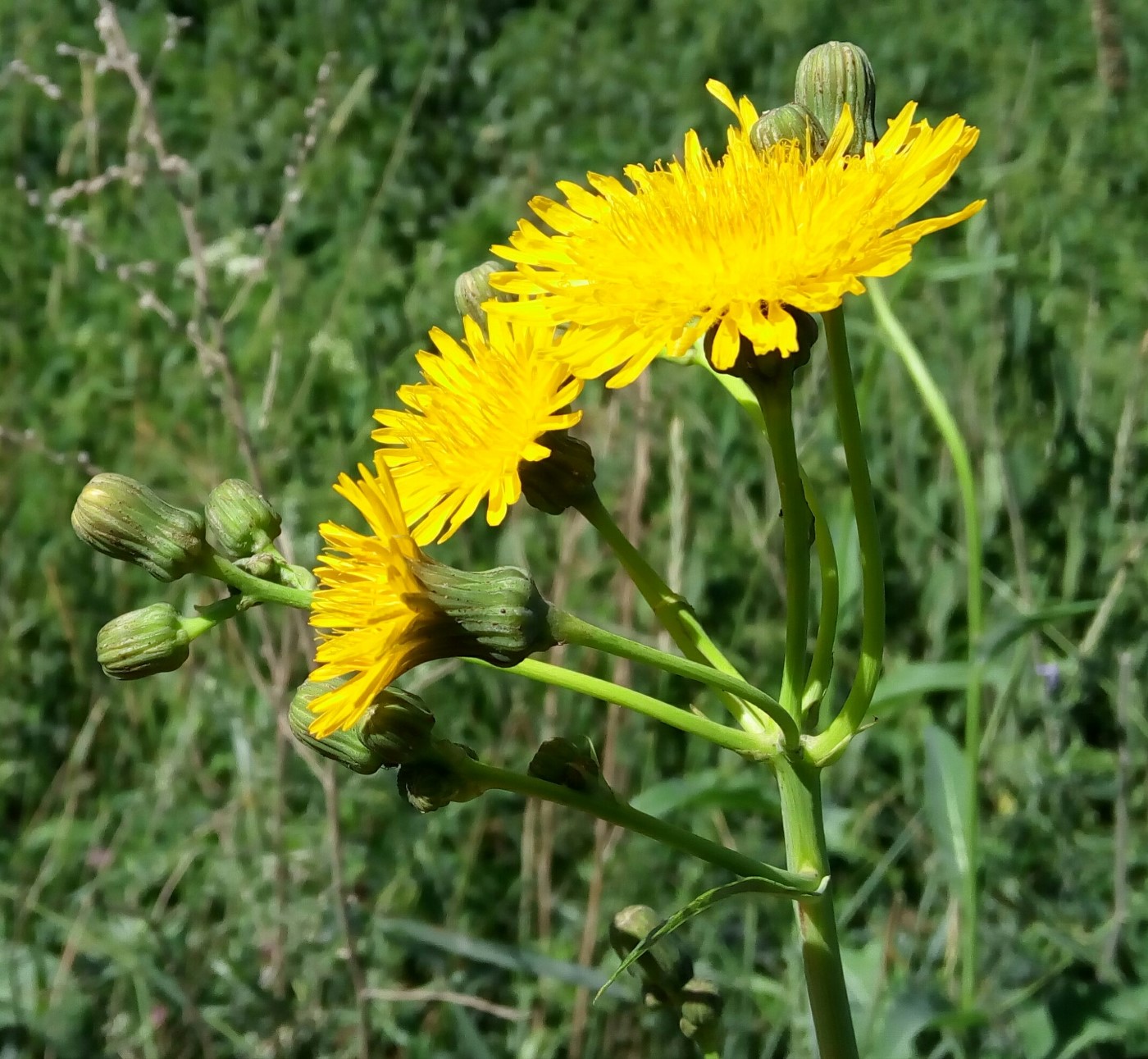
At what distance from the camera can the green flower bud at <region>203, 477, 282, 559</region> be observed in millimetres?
1140

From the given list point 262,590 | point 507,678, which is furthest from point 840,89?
point 507,678

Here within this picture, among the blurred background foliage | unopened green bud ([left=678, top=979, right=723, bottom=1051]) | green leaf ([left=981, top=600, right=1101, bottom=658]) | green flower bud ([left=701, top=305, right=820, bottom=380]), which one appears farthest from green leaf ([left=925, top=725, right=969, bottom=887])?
green flower bud ([left=701, top=305, right=820, bottom=380])

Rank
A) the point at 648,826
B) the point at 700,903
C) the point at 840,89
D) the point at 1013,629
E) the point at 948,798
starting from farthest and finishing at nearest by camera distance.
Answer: the point at 948,798, the point at 1013,629, the point at 840,89, the point at 648,826, the point at 700,903

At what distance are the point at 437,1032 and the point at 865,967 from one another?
81 centimetres

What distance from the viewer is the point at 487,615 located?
3.34ft

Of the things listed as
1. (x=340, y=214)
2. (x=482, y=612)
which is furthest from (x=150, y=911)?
(x=340, y=214)

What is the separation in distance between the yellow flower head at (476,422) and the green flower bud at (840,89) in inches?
15.4

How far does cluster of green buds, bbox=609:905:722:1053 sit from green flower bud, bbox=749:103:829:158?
0.82 metres

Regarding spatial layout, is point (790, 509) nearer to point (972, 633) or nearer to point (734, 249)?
point (734, 249)

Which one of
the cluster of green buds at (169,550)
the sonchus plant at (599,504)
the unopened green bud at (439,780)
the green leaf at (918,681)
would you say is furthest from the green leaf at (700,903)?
the green leaf at (918,681)

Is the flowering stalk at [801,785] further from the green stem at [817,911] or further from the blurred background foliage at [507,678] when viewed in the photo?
the blurred background foliage at [507,678]

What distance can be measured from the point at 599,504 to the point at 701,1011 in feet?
1.82

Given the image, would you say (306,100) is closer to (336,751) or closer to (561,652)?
(561,652)

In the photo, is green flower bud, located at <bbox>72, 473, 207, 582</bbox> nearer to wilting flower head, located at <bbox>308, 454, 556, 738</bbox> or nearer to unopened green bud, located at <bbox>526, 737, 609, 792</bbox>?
wilting flower head, located at <bbox>308, 454, 556, 738</bbox>
